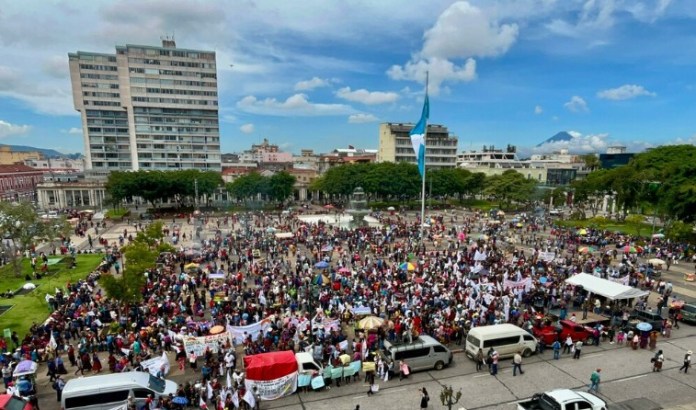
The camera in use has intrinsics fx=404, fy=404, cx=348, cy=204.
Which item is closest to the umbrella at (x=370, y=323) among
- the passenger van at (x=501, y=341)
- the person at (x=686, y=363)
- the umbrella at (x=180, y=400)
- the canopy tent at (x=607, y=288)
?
the passenger van at (x=501, y=341)

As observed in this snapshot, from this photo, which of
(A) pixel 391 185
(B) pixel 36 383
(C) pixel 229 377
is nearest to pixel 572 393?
(C) pixel 229 377

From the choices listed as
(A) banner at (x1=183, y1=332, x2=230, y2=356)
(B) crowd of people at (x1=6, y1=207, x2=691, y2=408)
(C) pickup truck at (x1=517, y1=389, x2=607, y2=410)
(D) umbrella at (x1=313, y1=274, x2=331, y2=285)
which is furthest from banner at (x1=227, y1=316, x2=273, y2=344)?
(C) pickup truck at (x1=517, y1=389, x2=607, y2=410)

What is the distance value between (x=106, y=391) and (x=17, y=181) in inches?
4737

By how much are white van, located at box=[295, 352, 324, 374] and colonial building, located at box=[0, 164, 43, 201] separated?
10510 centimetres

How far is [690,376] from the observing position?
1647cm

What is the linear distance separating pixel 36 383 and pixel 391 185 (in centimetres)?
6604

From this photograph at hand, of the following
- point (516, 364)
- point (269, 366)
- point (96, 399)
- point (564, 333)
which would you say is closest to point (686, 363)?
point (564, 333)

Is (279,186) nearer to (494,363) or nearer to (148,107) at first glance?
(148,107)

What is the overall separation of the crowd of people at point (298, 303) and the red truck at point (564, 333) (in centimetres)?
85

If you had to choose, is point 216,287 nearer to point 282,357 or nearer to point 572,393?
point 282,357

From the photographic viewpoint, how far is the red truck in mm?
19094

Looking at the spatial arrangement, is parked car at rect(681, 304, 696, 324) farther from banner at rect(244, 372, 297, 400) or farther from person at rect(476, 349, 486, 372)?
banner at rect(244, 372, 297, 400)

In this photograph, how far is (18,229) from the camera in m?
31.1

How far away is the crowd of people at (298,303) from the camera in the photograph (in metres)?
17.4
